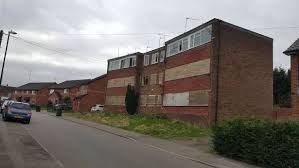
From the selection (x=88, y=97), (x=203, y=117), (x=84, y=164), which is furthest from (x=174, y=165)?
(x=88, y=97)

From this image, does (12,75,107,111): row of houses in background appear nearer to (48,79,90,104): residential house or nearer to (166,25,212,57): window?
(48,79,90,104): residential house

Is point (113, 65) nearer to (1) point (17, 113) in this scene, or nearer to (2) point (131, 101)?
(2) point (131, 101)

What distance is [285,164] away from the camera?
47.5ft

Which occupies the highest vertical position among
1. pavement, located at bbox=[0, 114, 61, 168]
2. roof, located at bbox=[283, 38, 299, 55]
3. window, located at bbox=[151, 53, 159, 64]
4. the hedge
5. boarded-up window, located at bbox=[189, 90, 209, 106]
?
window, located at bbox=[151, 53, 159, 64]

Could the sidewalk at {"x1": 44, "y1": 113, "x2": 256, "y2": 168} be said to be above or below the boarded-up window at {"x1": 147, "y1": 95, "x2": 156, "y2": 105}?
below

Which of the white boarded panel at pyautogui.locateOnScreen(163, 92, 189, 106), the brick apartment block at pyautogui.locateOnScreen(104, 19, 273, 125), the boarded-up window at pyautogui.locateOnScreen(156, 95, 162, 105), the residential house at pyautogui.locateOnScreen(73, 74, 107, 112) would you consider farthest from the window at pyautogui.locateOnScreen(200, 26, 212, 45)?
the residential house at pyautogui.locateOnScreen(73, 74, 107, 112)

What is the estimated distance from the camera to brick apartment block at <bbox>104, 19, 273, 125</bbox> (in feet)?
110

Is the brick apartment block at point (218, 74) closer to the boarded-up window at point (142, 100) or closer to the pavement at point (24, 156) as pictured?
the boarded-up window at point (142, 100)

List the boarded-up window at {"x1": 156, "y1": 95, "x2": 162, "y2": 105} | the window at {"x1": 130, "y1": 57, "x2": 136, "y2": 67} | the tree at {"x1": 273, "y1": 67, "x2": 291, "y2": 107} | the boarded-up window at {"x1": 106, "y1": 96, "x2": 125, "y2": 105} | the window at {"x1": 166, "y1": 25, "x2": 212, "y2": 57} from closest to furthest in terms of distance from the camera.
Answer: the window at {"x1": 166, "y1": 25, "x2": 212, "y2": 57}, the boarded-up window at {"x1": 156, "y1": 95, "x2": 162, "y2": 105}, the tree at {"x1": 273, "y1": 67, "x2": 291, "y2": 107}, the window at {"x1": 130, "y1": 57, "x2": 136, "y2": 67}, the boarded-up window at {"x1": 106, "y1": 96, "x2": 125, "y2": 105}

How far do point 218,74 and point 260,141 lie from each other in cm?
1783

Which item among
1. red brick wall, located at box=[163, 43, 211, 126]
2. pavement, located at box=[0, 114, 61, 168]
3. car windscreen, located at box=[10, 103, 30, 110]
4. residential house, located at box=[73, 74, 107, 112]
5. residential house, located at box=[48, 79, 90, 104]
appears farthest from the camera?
residential house, located at box=[48, 79, 90, 104]

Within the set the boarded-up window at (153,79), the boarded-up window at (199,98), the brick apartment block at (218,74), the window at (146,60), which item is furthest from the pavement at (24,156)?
the window at (146,60)

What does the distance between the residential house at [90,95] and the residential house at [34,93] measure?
113ft

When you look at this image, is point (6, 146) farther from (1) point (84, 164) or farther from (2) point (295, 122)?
(2) point (295, 122)
